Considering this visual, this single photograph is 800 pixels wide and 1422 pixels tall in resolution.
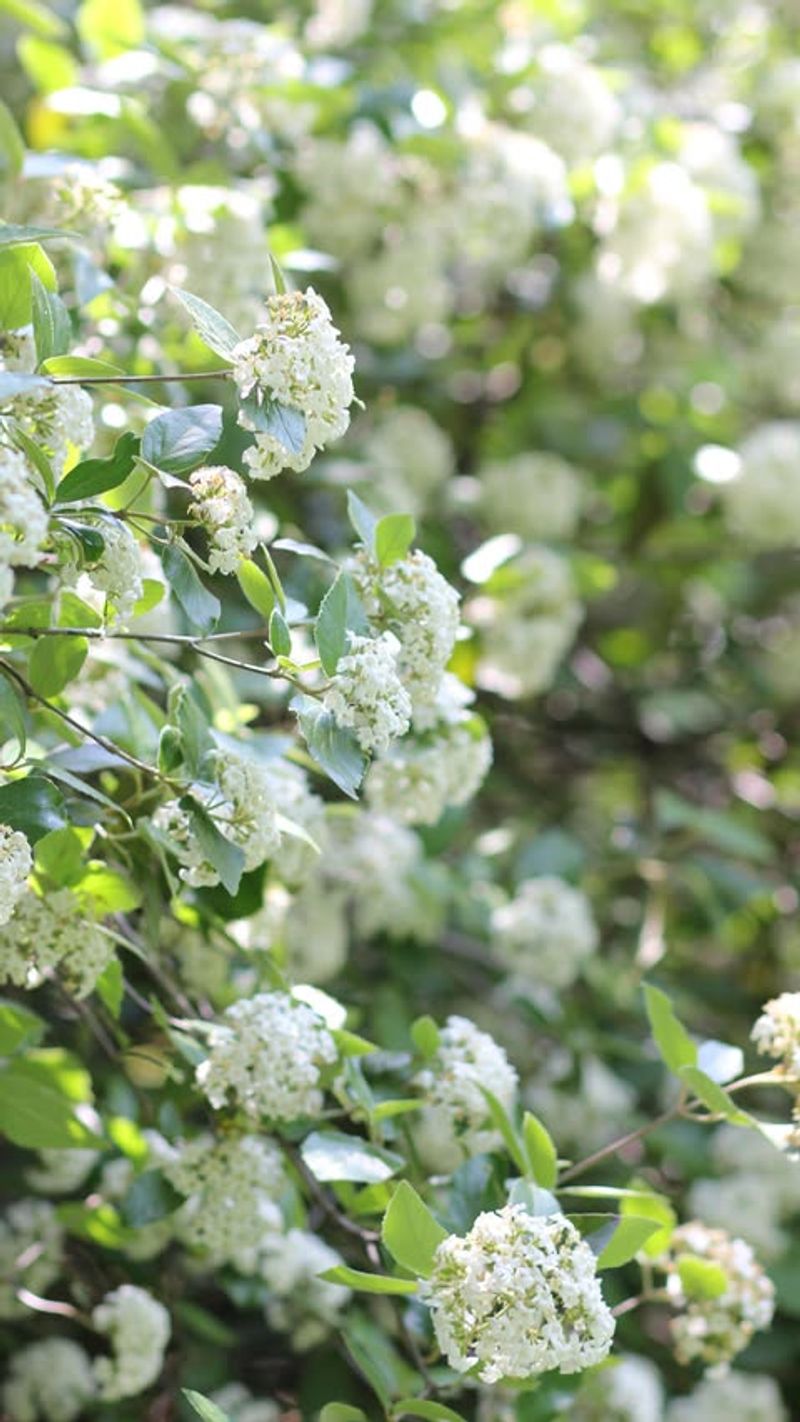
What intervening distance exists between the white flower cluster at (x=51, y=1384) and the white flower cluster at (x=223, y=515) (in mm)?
1055

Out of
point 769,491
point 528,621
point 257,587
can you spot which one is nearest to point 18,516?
point 257,587

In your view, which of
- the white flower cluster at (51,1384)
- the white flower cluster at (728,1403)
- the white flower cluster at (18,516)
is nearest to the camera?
the white flower cluster at (18,516)

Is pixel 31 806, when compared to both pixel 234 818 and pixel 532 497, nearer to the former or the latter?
pixel 234 818

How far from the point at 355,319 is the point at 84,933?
1.51 meters

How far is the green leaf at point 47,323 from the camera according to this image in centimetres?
107

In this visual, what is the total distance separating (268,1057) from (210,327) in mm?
531

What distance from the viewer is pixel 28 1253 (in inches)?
65.7

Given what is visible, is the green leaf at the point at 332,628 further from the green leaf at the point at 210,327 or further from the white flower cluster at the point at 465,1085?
the white flower cluster at the point at 465,1085

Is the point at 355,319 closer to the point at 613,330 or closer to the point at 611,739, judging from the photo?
the point at 613,330

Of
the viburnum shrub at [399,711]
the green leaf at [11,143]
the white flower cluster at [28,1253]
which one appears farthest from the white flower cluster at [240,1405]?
the green leaf at [11,143]

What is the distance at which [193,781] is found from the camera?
1145mm

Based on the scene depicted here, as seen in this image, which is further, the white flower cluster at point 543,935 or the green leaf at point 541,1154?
the white flower cluster at point 543,935

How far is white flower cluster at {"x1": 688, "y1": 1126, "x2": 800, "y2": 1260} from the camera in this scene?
224 cm

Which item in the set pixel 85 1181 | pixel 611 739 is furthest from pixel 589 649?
pixel 85 1181
